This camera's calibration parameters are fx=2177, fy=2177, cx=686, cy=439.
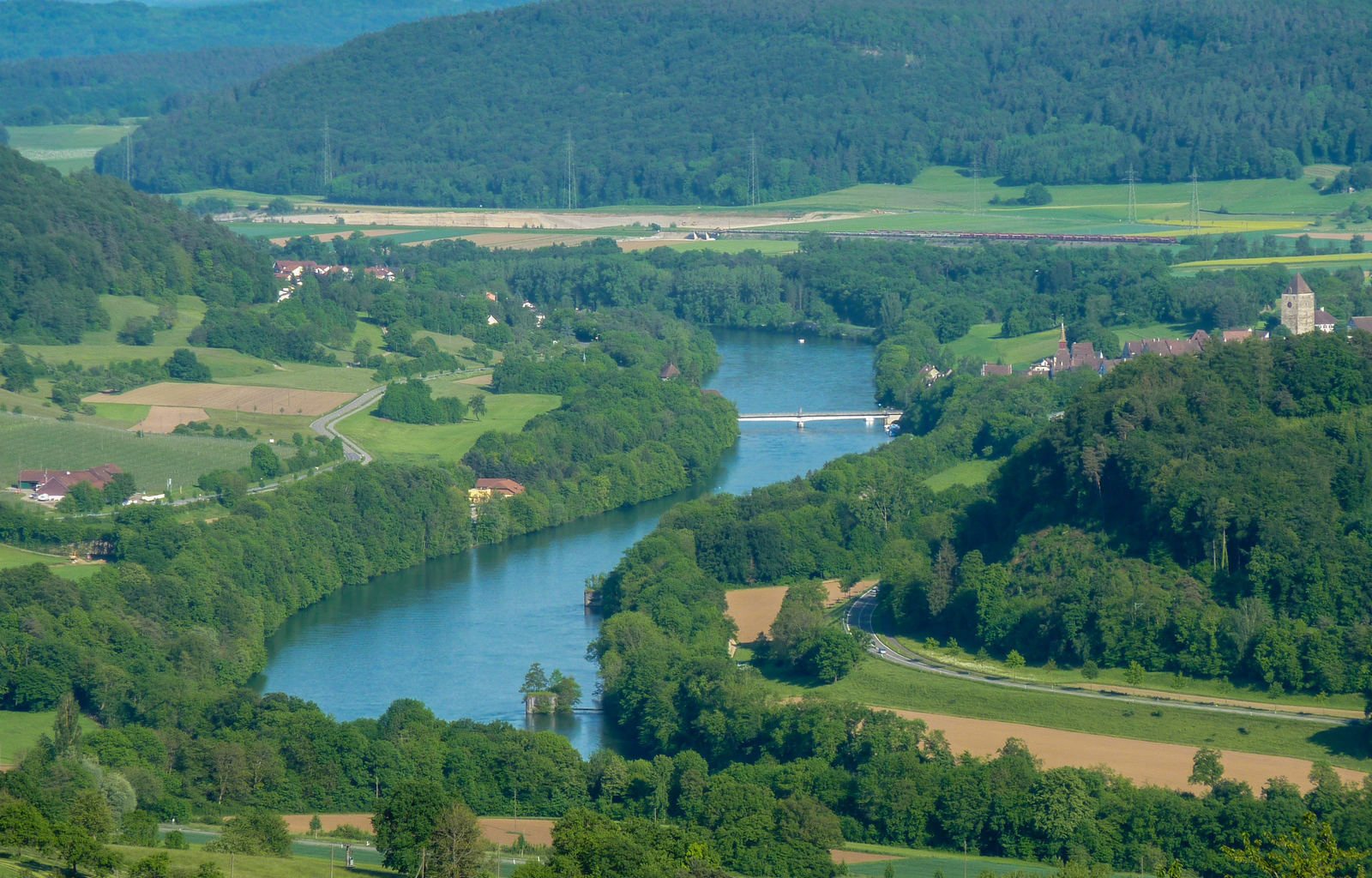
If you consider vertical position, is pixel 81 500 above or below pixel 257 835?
above

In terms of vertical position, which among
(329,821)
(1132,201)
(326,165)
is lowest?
(329,821)

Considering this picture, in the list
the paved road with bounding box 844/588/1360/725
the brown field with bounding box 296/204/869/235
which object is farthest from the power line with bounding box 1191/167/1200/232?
the paved road with bounding box 844/588/1360/725

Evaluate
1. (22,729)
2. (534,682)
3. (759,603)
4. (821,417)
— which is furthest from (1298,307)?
(22,729)

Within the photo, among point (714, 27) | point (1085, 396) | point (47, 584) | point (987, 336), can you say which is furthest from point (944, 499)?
point (714, 27)

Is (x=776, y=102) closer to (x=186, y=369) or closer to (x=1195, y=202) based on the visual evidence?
(x=1195, y=202)

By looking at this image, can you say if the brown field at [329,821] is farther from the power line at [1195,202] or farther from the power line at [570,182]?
the power line at [570,182]
